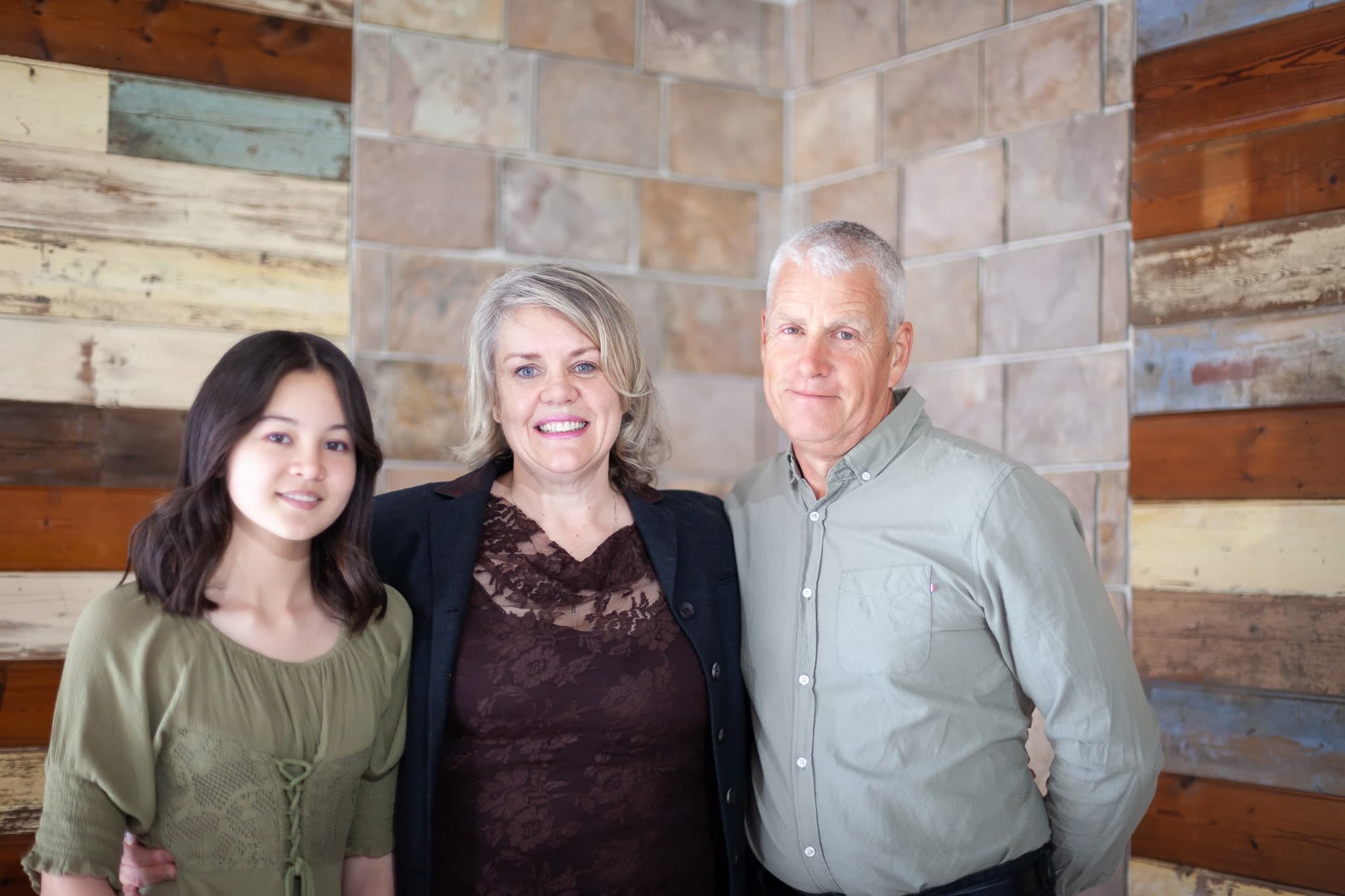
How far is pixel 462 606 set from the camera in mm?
1986

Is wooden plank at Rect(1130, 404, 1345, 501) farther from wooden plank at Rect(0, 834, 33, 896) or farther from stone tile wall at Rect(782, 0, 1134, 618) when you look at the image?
wooden plank at Rect(0, 834, 33, 896)

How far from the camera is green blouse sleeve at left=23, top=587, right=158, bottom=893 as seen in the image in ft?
5.03

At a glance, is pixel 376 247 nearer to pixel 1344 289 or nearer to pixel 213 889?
pixel 213 889

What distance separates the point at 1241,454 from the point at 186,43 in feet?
8.02

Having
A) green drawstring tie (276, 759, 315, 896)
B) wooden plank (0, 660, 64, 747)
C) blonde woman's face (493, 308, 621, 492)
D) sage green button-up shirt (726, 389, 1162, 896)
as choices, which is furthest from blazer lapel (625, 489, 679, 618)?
wooden plank (0, 660, 64, 747)

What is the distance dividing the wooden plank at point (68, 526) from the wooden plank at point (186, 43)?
937 mm

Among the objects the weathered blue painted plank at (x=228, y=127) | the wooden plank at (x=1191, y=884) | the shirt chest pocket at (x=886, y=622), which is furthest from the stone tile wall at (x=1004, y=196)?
the weathered blue painted plank at (x=228, y=127)

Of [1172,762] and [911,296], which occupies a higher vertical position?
[911,296]

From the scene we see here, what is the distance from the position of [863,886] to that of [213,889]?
0.94 metres

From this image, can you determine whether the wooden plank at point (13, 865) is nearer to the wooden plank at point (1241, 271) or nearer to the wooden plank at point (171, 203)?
the wooden plank at point (171, 203)

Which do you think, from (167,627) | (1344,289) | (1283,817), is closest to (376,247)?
(167,627)

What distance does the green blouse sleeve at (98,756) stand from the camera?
1534 mm

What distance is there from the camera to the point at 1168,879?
8.57ft

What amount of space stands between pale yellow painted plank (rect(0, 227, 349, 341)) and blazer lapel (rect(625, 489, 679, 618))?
1.13 metres
